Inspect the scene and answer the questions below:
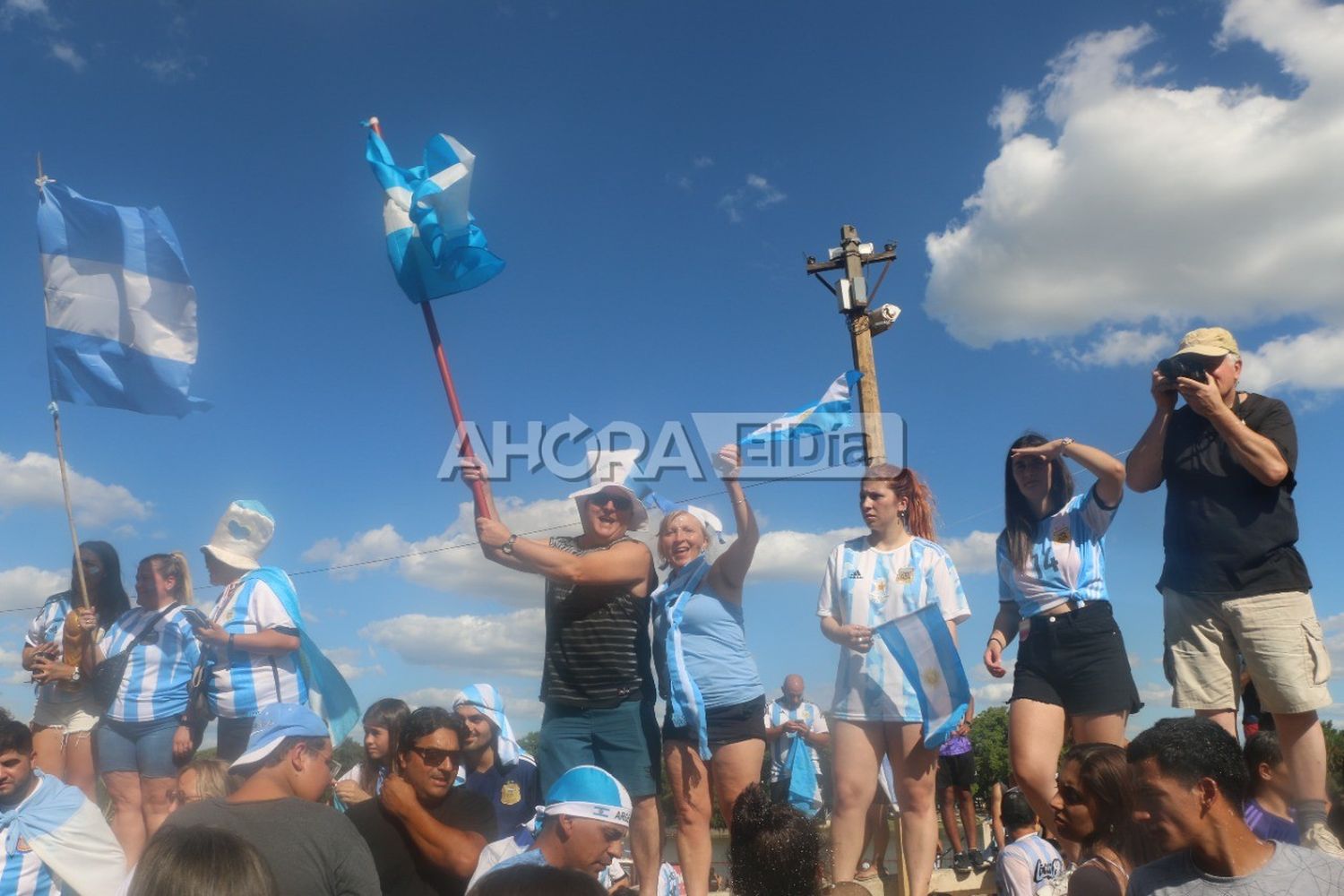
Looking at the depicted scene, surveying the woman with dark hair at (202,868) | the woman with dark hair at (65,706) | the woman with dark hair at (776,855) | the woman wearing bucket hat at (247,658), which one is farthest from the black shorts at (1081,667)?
the woman with dark hair at (65,706)

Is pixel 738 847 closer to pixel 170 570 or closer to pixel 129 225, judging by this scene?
pixel 170 570

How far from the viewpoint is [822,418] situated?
232 inches

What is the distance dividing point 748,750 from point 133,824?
297cm

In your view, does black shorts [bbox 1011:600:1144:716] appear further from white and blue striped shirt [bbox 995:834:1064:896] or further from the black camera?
the black camera

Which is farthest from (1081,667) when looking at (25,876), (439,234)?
(25,876)

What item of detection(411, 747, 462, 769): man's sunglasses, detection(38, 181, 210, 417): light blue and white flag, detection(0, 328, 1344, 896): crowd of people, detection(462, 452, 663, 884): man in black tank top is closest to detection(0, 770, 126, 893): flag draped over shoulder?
detection(0, 328, 1344, 896): crowd of people

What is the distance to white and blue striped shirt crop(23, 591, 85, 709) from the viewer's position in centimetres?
525

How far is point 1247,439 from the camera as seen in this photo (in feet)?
12.0

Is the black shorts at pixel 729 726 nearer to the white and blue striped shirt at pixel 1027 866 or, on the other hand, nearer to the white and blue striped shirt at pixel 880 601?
the white and blue striped shirt at pixel 880 601

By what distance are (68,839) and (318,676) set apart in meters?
1.23

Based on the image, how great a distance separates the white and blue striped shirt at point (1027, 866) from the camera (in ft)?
13.6

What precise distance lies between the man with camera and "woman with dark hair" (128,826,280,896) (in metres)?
3.11

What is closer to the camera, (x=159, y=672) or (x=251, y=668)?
(x=251, y=668)

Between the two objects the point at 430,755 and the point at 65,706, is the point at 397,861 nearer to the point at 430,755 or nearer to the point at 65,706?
the point at 430,755
